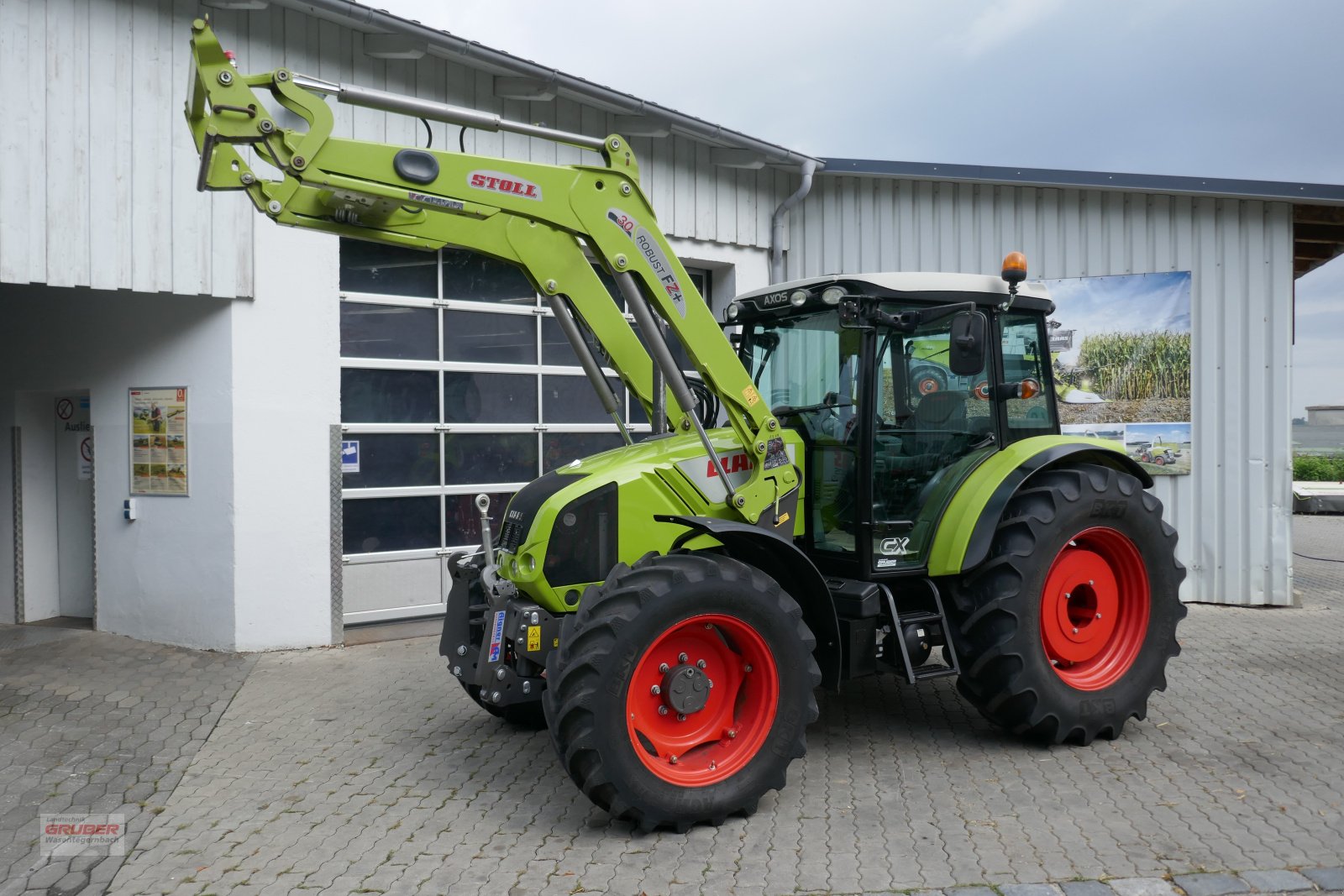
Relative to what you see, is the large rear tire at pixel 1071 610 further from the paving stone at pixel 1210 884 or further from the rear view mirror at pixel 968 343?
the paving stone at pixel 1210 884

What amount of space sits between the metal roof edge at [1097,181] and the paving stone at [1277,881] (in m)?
7.20

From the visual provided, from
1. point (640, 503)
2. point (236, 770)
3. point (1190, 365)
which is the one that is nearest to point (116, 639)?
point (236, 770)

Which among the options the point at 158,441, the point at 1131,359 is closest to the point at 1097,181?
the point at 1131,359

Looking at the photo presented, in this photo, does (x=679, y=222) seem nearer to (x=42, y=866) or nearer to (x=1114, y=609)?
(x=1114, y=609)

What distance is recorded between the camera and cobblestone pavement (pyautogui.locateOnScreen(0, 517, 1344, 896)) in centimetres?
399

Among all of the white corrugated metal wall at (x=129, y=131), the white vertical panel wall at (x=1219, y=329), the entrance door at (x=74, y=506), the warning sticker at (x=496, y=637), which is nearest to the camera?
the warning sticker at (x=496, y=637)

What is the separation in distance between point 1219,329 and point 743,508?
6.65m

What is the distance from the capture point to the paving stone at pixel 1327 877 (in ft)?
12.6

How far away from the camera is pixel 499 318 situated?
929 cm

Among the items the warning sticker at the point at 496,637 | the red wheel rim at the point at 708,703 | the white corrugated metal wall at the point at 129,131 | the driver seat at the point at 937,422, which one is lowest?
the red wheel rim at the point at 708,703

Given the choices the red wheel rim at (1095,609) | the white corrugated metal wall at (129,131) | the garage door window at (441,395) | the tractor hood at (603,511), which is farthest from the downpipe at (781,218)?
the tractor hood at (603,511)

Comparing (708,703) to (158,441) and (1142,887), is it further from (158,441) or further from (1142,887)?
(158,441)

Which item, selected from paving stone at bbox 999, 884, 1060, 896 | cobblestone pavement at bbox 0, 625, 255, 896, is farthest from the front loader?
cobblestone pavement at bbox 0, 625, 255, 896

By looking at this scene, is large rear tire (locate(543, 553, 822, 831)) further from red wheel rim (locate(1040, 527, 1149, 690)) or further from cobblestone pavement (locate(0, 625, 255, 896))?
cobblestone pavement (locate(0, 625, 255, 896))
